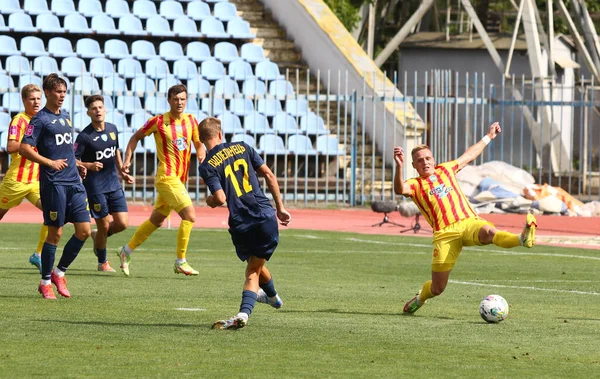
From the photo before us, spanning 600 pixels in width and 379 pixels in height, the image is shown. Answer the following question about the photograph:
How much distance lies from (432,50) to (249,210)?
3318 centimetres

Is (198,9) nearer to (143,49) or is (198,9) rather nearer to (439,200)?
(143,49)

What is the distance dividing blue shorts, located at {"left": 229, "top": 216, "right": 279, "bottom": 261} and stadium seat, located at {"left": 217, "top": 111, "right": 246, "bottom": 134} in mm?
19972

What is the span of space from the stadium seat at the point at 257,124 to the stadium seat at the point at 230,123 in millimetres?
192

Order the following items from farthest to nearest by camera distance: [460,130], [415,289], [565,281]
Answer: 1. [460,130]
2. [565,281]
3. [415,289]

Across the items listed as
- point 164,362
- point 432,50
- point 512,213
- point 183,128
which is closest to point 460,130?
point 432,50

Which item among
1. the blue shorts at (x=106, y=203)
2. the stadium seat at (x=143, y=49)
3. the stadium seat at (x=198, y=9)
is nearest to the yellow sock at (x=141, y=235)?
the blue shorts at (x=106, y=203)

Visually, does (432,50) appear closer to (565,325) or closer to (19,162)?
(19,162)

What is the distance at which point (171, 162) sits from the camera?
15102 mm

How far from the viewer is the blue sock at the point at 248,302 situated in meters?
9.33

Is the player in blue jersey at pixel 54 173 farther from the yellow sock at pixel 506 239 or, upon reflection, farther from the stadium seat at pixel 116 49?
the stadium seat at pixel 116 49

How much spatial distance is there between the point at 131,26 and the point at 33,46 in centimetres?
277

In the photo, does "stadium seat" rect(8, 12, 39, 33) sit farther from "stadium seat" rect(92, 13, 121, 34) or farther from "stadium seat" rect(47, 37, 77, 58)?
"stadium seat" rect(92, 13, 121, 34)

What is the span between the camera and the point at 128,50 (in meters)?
32.8

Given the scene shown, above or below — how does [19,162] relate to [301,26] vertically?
below
